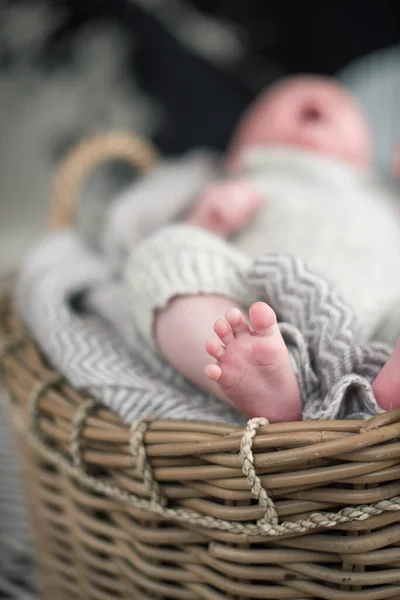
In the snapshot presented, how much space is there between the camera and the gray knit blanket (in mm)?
589

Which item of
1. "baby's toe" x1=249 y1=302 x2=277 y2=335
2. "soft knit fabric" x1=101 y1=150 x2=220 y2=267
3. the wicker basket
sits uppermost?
"soft knit fabric" x1=101 y1=150 x2=220 y2=267

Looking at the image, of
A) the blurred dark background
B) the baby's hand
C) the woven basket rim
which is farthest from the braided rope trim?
the blurred dark background

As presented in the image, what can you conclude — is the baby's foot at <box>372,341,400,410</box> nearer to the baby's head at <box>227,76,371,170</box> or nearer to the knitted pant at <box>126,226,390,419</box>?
the knitted pant at <box>126,226,390,419</box>

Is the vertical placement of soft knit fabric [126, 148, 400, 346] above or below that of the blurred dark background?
below

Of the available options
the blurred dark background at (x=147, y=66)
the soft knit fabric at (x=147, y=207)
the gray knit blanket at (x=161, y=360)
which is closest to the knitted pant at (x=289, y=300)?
the gray knit blanket at (x=161, y=360)

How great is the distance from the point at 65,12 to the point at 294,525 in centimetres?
142

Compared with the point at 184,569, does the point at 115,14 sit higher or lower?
higher

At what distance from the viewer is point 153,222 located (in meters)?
1.09

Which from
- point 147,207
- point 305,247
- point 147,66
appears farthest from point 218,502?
point 147,66

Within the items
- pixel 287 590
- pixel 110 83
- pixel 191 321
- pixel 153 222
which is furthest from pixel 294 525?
pixel 110 83

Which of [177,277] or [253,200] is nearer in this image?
[177,277]

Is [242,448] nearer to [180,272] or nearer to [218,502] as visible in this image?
[218,502]

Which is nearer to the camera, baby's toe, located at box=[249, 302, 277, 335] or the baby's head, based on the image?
baby's toe, located at box=[249, 302, 277, 335]

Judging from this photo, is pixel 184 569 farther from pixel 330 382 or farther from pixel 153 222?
pixel 153 222
